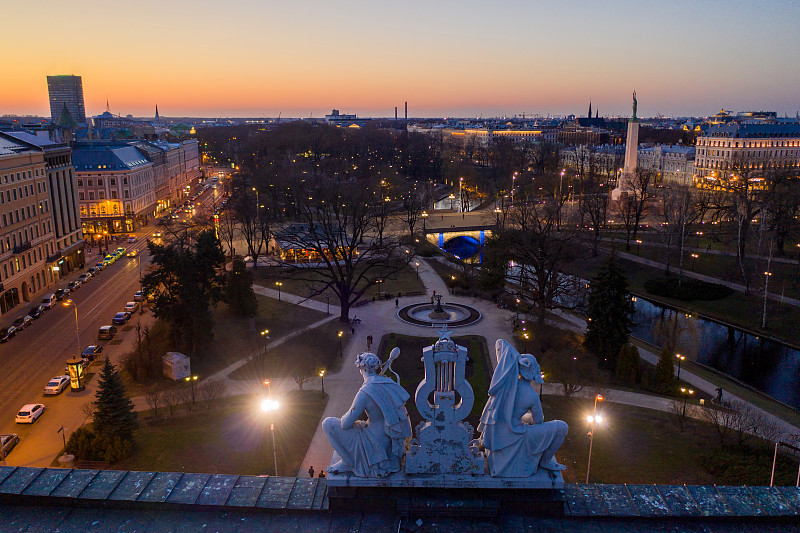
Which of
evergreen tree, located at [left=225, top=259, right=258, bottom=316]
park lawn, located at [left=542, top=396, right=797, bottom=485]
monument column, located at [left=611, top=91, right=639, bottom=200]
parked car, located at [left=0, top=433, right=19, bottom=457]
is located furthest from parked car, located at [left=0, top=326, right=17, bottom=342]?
monument column, located at [left=611, top=91, right=639, bottom=200]

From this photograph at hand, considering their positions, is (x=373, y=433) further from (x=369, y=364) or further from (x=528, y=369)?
(x=528, y=369)

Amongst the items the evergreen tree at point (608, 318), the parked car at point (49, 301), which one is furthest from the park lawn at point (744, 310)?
the parked car at point (49, 301)

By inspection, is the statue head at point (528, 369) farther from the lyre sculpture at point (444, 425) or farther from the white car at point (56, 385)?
the white car at point (56, 385)

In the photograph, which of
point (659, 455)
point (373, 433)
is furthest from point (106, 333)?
point (373, 433)

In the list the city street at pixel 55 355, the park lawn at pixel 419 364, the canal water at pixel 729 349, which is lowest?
the canal water at pixel 729 349

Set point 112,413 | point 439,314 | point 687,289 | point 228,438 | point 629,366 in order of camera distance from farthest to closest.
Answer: point 687,289 → point 439,314 → point 629,366 → point 228,438 → point 112,413

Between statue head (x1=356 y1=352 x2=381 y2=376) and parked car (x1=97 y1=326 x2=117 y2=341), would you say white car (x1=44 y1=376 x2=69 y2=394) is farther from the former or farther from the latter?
statue head (x1=356 y1=352 x2=381 y2=376)

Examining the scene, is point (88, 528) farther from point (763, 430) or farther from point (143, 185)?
point (143, 185)
